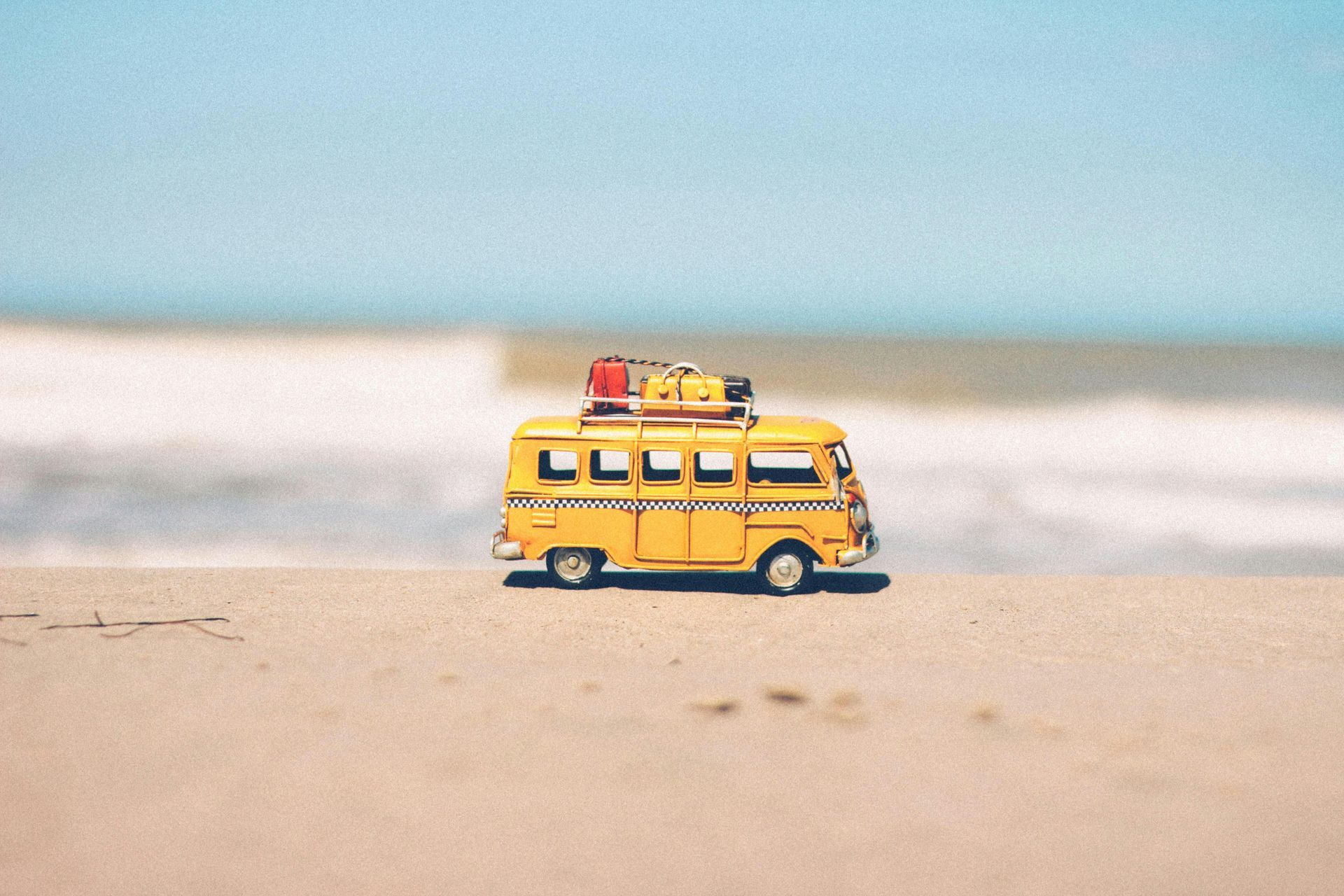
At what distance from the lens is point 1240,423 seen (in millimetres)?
29906

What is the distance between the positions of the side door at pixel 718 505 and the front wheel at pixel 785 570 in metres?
0.31

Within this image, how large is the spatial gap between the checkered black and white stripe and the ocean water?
1.89 meters

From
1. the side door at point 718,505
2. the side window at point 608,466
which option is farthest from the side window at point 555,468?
the side door at point 718,505

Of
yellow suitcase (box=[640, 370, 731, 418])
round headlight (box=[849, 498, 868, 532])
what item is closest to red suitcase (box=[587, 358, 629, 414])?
yellow suitcase (box=[640, 370, 731, 418])

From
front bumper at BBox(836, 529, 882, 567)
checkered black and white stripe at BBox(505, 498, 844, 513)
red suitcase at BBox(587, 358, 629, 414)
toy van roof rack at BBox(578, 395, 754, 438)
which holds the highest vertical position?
red suitcase at BBox(587, 358, 629, 414)

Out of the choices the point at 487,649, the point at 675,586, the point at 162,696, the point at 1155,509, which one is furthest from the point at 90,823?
the point at 1155,509

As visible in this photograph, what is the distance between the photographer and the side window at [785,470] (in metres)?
11.4

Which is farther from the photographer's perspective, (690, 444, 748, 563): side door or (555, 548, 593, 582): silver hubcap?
(555, 548, 593, 582): silver hubcap

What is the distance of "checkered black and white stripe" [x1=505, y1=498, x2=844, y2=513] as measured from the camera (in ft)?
37.2

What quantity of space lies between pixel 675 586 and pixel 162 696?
18.1 feet

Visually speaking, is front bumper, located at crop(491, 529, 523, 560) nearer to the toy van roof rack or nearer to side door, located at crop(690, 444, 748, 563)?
the toy van roof rack

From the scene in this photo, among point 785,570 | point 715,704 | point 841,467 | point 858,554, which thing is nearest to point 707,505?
point 785,570

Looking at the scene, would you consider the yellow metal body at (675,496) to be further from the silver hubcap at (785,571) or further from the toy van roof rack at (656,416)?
the silver hubcap at (785,571)

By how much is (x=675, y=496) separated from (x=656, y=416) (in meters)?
0.94
